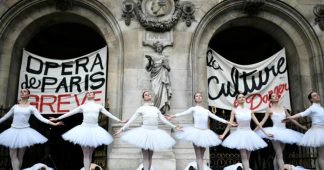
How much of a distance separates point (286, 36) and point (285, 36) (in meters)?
0.05

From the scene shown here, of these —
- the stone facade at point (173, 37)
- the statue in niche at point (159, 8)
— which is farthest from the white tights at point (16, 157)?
the statue in niche at point (159, 8)

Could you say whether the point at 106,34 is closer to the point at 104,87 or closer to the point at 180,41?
the point at 104,87

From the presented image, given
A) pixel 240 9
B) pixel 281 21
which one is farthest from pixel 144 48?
Result: pixel 281 21

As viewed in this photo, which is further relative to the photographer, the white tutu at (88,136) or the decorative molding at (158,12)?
the decorative molding at (158,12)

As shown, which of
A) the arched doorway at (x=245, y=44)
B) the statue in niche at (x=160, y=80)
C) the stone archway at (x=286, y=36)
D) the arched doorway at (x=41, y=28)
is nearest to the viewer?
the statue in niche at (x=160, y=80)

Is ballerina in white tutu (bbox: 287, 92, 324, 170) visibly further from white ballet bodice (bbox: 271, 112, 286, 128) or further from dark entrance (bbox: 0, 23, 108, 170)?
dark entrance (bbox: 0, 23, 108, 170)

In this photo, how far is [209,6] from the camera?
12539 mm

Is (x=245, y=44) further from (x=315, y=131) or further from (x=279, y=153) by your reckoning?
(x=279, y=153)

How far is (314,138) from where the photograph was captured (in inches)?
350

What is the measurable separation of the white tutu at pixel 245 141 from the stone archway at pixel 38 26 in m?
4.58

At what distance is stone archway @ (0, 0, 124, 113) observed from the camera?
12.0 meters

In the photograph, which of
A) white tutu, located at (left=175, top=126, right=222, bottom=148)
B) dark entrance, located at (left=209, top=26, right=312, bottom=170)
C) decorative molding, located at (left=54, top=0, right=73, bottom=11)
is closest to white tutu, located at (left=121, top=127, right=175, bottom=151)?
white tutu, located at (left=175, top=126, right=222, bottom=148)

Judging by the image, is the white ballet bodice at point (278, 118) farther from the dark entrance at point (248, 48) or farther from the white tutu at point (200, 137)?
the dark entrance at point (248, 48)

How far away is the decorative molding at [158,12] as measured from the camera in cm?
1202
